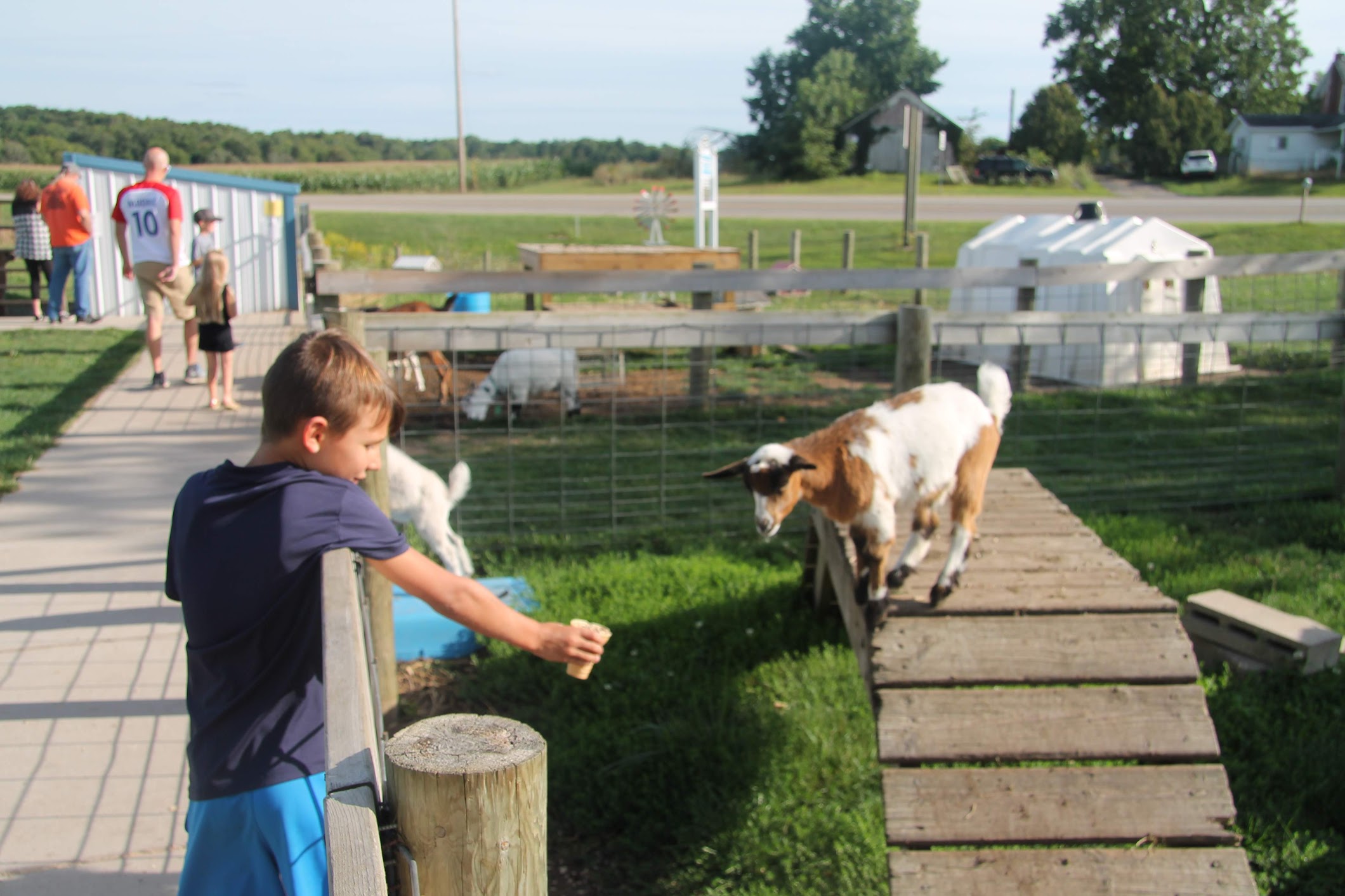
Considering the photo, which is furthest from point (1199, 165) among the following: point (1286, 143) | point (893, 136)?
point (893, 136)

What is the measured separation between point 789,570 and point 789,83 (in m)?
64.7

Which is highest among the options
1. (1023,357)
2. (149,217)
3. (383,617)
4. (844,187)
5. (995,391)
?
(844,187)

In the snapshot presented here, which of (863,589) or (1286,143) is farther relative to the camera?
(1286,143)

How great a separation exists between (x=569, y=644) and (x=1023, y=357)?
8050 millimetres

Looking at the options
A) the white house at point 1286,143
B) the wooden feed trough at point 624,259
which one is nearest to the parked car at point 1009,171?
the white house at point 1286,143

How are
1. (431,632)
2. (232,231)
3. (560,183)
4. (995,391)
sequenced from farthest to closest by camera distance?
(560,183), (232,231), (431,632), (995,391)

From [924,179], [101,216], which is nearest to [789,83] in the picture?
[924,179]

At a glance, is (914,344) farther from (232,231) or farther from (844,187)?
(844,187)

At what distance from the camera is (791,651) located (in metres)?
4.82

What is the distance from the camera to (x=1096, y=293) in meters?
10.4

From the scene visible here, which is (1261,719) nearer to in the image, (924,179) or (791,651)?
(791,651)

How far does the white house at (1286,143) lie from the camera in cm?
5209

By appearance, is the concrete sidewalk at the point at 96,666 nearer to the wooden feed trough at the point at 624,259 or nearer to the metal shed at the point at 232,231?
the wooden feed trough at the point at 624,259

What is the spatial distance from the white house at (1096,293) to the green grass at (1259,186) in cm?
2949
